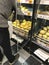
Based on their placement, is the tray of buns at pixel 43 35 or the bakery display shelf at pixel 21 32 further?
the bakery display shelf at pixel 21 32

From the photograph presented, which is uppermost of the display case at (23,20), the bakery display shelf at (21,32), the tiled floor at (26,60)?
the display case at (23,20)

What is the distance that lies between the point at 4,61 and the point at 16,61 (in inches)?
8.3

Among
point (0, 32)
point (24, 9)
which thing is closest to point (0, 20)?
point (0, 32)

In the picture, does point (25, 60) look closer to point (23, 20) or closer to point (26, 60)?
point (26, 60)

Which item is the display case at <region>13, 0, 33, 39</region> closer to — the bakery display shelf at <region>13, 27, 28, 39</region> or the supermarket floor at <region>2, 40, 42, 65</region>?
the bakery display shelf at <region>13, 27, 28, 39</region>

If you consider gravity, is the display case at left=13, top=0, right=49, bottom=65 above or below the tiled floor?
above

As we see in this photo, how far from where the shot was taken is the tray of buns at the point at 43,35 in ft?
4.40

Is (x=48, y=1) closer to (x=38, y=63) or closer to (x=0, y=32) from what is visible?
(x=0, y=32)

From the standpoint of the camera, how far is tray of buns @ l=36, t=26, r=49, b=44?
1.34 metres

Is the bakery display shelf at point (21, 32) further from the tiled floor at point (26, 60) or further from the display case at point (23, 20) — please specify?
the tiled floor at point (26, 60)

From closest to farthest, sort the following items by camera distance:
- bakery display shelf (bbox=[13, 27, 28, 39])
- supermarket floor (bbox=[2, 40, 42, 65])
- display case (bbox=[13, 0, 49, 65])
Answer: display case (bbox=[13, 0, 49, 65]), bakery display shelf (bbox=[13, 27, 28, 39]), supermarket floor (bbox=[2, 40, 42, 65])

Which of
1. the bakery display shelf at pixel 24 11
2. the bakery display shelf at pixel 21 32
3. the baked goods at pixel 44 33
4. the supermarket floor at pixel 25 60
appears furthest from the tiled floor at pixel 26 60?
the bakery display shelf at pixel 24 11

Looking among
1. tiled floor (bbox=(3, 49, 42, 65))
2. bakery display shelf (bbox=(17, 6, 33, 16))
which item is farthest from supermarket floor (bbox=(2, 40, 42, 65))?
bakery display shelf (bbox=(17, 6, 33, 16))

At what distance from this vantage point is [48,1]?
1267 millimetres
